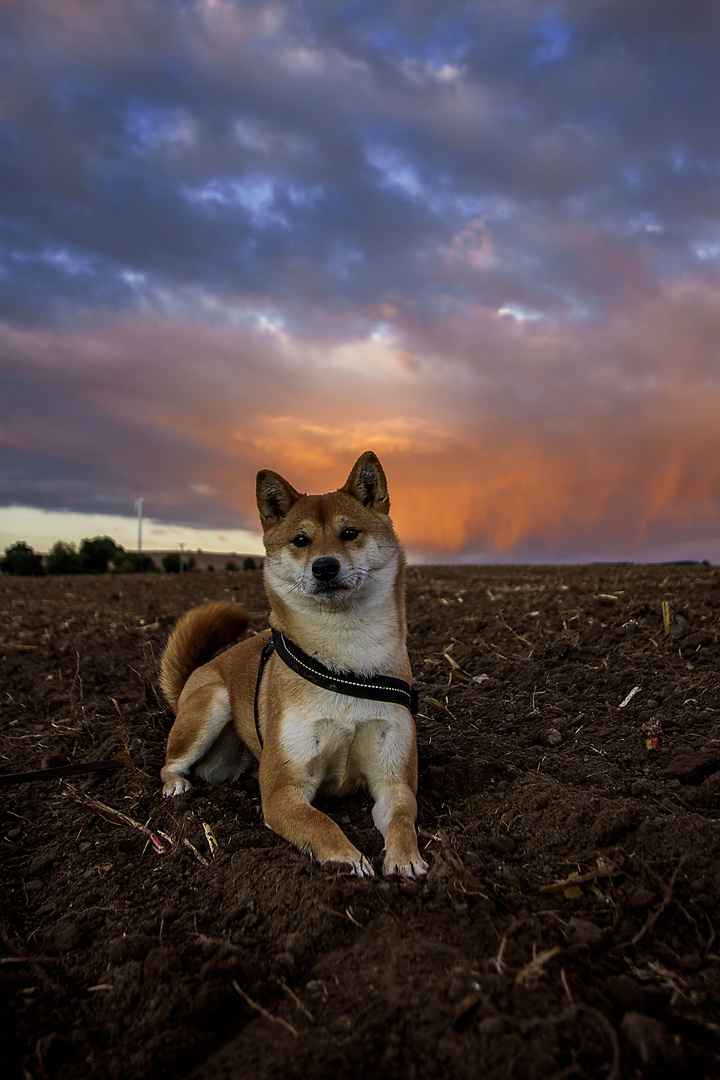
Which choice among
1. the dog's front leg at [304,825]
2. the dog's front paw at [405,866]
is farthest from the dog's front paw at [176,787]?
the dog's front paw at [405,866]

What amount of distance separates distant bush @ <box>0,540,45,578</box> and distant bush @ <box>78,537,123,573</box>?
10.2 feet

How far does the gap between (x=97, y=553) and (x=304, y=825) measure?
50.8m

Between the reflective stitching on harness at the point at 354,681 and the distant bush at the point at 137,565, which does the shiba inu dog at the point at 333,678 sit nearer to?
the reflective stitching on harness at the point at 354,681

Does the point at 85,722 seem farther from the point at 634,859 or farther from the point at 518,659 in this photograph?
the point at 634,859

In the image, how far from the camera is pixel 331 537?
4.16 meters

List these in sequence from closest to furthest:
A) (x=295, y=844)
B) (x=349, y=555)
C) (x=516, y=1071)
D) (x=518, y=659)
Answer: (x=516, y=1071) → (x=295, y=844) → (x=349, y=555) → (x=518, y=659)

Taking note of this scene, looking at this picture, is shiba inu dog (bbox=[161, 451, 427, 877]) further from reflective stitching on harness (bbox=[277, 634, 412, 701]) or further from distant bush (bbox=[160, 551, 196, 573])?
distant bush (bbox=[160, 551, 196, 573])

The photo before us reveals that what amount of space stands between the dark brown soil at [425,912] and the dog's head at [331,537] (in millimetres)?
1483

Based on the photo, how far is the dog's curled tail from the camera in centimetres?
573

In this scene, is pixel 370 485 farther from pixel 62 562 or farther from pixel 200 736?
pixel 62 562

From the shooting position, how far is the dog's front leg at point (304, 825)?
321cm

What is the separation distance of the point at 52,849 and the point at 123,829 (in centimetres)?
44

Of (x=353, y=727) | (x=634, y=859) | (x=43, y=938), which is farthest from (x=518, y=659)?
(x=43, y=938)

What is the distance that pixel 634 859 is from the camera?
2.88 meters
